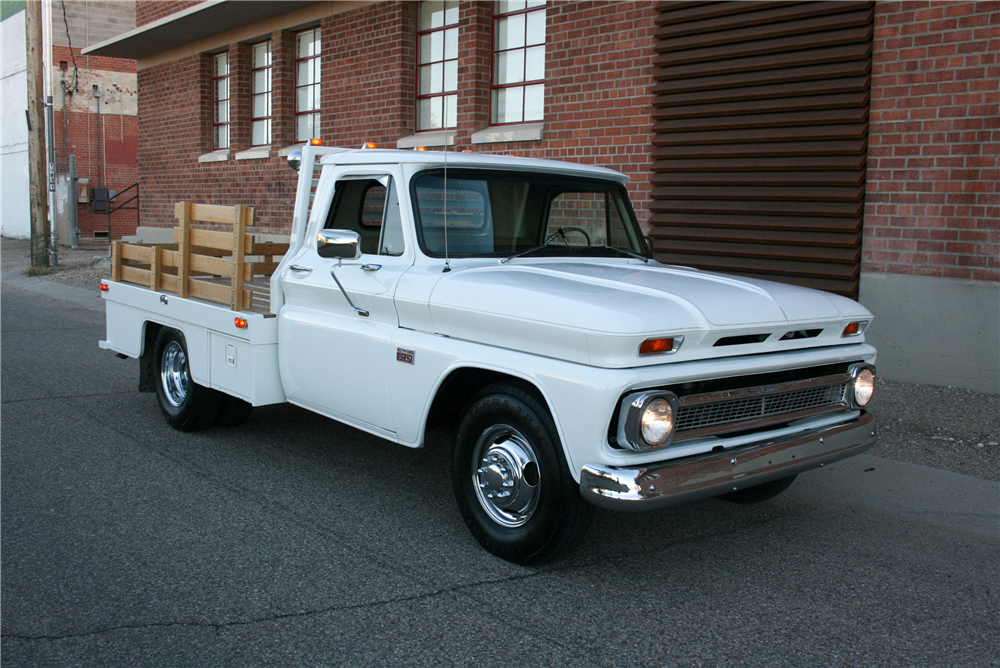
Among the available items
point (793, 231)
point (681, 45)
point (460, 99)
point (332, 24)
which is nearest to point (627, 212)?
point (793, 231)

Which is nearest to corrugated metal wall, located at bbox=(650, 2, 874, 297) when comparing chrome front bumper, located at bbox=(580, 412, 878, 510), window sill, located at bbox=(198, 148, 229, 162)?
chrome front bumper, located at bbox=(580, 412, 878, 510)

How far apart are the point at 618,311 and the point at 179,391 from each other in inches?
164

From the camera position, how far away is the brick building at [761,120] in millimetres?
7203

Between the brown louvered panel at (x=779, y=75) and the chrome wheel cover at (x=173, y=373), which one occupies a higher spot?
the brown louvered panel at (x=779, y=75)

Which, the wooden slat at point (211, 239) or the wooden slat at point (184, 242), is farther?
the wooden slat at point (184, 242)

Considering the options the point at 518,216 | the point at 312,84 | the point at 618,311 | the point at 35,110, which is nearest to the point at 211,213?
the point at 518,216

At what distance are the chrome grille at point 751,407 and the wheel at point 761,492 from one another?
74cm

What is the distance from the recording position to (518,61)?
1120 centimetres

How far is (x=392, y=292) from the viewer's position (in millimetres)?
4613

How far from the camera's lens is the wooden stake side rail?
5590 millimetres

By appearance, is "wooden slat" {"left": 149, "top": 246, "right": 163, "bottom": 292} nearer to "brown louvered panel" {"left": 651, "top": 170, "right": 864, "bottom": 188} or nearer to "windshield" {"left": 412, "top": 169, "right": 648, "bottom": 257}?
"windshield" {"left": 412, "top": 169, "right": 648, "bottom": 257}

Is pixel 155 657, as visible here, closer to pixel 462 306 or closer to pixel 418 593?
pixel 418 593

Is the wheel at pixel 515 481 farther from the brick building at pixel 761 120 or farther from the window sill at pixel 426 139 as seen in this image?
the window sill at pixel 426 139

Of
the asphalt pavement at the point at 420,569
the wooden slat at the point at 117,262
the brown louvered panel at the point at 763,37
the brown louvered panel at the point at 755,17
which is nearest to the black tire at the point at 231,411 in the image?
the asphalt pavement at the point at 420,569
